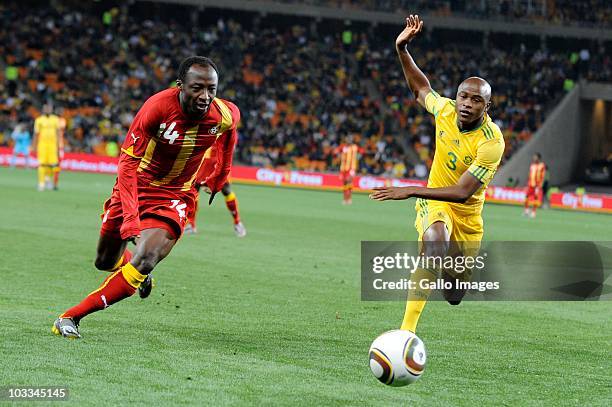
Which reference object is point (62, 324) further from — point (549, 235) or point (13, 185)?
point (13, 185)

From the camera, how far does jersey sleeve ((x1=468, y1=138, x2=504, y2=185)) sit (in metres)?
8.25

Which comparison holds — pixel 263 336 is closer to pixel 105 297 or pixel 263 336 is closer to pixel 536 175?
pixel 105 297

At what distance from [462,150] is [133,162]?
106 inches

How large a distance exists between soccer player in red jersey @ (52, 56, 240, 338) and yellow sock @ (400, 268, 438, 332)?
6.23 ft

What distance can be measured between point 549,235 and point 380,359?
16933 mm

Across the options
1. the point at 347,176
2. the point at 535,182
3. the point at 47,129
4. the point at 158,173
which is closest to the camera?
the point at 158,173

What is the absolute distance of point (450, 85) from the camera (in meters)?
48.7

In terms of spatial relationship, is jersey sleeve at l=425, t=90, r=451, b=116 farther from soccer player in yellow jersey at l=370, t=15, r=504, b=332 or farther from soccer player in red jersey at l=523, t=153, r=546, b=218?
soccer player in red jersey at l=523, t=153, r=546, b=218

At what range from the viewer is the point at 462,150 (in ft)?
28.6

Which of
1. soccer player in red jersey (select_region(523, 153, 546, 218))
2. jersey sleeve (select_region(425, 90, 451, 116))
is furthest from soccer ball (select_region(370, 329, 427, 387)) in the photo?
soccer player in red jersey (select_region(523, 153, 546, 218))

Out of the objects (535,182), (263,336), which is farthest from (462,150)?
(535,182)

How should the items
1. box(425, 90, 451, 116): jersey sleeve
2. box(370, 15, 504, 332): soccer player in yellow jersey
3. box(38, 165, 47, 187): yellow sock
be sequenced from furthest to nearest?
box(38, 165, 47, 187): yellow sock, box(425, 90, 451, 116): jersey sleeve, box(370, 15, 504, 332): soccer player in yellow jersey

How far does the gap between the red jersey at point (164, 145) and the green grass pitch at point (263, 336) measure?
3.81 feet

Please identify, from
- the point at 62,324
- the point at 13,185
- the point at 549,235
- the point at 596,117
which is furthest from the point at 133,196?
the point at 596,117
